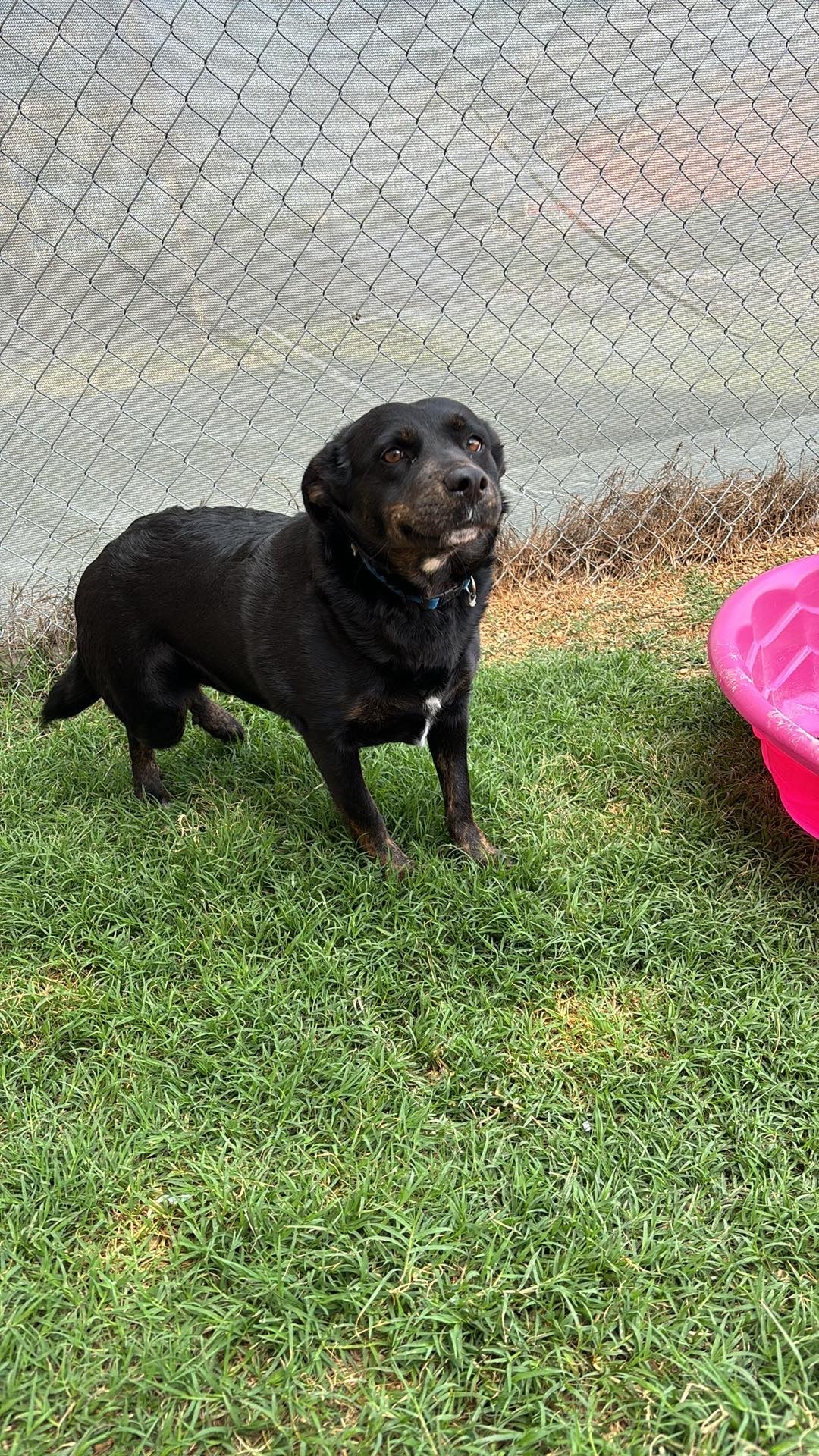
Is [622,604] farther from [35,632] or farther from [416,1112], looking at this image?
[416,1112]

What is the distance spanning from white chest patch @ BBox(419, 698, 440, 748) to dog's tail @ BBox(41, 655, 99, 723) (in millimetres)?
1141

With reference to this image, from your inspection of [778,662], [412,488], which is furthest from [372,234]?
[778,662]

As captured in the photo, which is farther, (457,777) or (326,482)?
(457,777)

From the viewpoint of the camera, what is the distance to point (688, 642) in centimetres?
393

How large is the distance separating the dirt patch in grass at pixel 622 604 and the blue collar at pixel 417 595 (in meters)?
1.52

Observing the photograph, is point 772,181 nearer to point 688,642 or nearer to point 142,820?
point 688,642

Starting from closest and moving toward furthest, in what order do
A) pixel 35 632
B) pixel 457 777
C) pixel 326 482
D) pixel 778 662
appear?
pixel 326 482
pixel 457 777
pixel 778 662
pixel 35 632

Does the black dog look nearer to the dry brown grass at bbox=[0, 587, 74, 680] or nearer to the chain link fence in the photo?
the dry brown grass at bbox=[0, 587, 74, 680]

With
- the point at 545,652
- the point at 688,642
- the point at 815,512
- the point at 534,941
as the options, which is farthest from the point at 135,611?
the point at 815,512

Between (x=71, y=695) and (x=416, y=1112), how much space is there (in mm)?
1787

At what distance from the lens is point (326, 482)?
2.40 m

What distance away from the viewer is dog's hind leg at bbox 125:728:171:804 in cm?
315

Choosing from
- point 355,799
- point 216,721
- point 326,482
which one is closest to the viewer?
point 326,482

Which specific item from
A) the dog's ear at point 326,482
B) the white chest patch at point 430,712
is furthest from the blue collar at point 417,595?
the white chest patch at point 430,712
